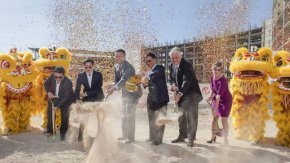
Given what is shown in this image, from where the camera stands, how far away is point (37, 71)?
840 centimetres

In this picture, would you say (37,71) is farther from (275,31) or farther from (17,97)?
(275,31)

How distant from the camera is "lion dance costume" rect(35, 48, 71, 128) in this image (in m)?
8.34

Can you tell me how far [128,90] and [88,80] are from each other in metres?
0.90

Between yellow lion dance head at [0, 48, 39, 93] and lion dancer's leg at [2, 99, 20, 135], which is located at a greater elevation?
yellow lion dance head at [0, 48, 39, 93]

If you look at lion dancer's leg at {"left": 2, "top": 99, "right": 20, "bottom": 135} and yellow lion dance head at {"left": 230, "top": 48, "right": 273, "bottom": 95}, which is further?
lion dancer's leg at {"left": 2, "top": 99, "right": 20, "bottom": 135}

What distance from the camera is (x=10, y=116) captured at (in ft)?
27.0

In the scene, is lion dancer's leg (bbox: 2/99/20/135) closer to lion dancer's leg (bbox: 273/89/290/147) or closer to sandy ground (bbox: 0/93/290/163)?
sandy ground (bbox: 0/93/290/163)

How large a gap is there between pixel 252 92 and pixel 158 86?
1.96 metres

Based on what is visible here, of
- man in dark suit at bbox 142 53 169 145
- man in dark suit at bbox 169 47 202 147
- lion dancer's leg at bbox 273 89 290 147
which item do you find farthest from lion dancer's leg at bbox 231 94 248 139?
man in dark suit at bbox 142 53 169 145

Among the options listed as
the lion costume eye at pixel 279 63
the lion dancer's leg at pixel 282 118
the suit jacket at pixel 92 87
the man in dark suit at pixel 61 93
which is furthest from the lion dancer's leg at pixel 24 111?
the lion costume eye at pixel 279 63

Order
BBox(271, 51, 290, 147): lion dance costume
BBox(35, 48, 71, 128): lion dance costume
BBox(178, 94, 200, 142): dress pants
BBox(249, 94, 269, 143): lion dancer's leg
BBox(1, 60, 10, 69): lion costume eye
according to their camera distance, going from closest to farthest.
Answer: BBox(178, 94, 200, 142): dress pants
BBox(271, 51, 290, 147): lion dance costume
BBox(249, 94, 269, 143): lion dancer's leg
BBox(1, 60, 10, 69): lion costume eye
BBox(35, 48, 71, 128): lion dance costume

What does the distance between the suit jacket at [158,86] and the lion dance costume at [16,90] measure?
305 centimetres

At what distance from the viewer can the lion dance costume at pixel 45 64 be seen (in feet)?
27.3

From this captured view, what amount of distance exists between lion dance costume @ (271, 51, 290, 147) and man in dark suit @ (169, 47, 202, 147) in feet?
5.34
